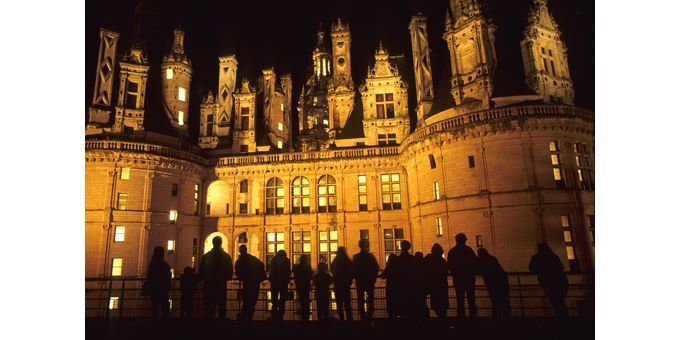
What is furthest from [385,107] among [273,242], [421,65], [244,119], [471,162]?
[273,242]

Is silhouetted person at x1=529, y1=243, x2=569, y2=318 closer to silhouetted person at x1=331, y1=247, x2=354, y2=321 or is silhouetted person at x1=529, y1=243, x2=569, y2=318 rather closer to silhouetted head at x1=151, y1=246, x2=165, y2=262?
silhouetted person at x1=331, y1=247, x2=354, y2=321

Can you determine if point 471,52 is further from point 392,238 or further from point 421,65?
point 392,238

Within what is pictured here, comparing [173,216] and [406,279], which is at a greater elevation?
[173,216]

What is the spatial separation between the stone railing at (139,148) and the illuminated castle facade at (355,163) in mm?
84

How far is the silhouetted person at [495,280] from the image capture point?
28.1ft

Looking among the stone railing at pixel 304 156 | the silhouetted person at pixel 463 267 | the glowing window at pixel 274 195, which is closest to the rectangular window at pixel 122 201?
the stone railing at pixel 304 156

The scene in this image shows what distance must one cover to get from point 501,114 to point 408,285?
45.9 ft

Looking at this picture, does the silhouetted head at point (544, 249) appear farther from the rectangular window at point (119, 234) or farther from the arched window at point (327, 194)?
the rectangular window at point (119, 234)

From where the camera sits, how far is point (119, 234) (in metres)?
22.5

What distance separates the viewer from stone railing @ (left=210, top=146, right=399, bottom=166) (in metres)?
25.9

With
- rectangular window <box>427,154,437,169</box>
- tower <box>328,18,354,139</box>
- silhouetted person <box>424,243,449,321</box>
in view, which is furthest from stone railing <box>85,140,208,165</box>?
silhouetted person <box>424,243,449,321</box>

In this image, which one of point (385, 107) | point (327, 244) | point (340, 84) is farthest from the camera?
point (340, 84)

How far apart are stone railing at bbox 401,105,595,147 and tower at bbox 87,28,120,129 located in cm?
2124

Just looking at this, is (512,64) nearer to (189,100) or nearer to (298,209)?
(298,209)
